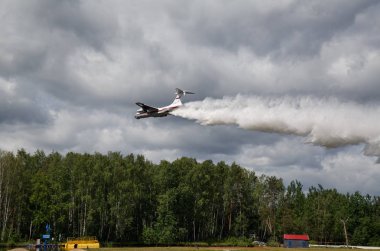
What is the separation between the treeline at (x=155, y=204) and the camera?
101m

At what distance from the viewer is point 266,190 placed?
479ft

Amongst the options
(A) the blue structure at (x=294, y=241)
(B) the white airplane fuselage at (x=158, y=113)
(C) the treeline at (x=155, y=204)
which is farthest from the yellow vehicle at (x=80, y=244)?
(A) the blue structure at (x=294, y=241)

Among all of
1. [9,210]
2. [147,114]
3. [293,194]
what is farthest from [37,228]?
[293,194]

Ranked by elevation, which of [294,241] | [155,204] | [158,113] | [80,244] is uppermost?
[158,113]

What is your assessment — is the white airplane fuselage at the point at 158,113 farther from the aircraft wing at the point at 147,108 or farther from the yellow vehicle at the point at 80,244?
the yellow vehicle at the point at 80,244

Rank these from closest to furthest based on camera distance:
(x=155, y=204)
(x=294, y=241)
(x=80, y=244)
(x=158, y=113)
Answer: (x=158, y=113)
(x=80, y=244)
(x=294, y=241)
(x=155, y=204)

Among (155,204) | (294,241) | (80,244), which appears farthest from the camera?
(155,204)

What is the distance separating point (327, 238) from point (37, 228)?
9075 cm

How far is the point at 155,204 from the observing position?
392ft

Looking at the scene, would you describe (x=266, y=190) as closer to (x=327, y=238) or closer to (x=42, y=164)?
(x=327, y=238)

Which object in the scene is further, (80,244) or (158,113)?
(80,244)

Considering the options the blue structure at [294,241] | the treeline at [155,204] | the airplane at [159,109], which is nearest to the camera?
the airplane at [159,109]

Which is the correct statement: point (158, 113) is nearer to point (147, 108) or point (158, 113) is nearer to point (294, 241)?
point (147, 108)

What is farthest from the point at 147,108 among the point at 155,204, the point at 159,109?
the point at 155,204
